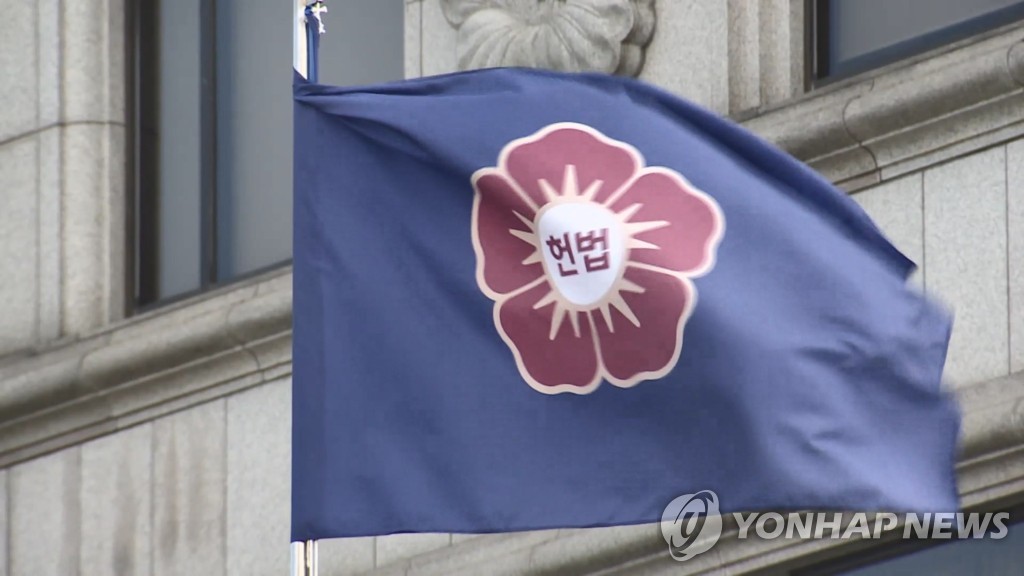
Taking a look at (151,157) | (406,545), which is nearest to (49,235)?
(151,157)

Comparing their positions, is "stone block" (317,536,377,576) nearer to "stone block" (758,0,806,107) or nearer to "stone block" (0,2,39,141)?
"stone block" (758,0,806,107)

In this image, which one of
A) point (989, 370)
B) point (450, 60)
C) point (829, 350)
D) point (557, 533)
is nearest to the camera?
point (829, 350)

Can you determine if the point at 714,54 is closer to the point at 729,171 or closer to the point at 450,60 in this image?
the point at 450,60

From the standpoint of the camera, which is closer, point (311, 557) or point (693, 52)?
point (311, 557)

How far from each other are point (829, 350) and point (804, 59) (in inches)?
144

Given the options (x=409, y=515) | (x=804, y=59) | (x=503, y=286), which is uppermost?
(x=804, y=59)

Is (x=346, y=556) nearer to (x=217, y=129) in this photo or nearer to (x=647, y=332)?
(x=217, y=129)

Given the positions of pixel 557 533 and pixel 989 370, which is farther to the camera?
pixel 557 533

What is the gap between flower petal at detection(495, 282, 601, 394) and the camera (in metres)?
11.0

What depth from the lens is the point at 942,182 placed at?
1324 cm

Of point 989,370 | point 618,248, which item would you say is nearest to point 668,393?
point 618,248

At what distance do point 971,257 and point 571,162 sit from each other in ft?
8.23

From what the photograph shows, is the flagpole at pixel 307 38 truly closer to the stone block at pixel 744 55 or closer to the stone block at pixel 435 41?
the stone block at pixel 744 55

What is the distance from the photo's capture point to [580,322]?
11.0 metres
